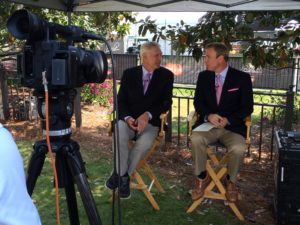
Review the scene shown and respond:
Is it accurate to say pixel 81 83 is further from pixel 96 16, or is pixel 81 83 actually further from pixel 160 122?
pixel 96 16

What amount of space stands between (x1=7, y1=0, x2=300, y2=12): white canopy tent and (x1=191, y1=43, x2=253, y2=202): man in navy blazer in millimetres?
691

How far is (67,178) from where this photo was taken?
2.18 metres

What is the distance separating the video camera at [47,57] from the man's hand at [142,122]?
6.55 feet

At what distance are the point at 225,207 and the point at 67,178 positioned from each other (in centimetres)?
217

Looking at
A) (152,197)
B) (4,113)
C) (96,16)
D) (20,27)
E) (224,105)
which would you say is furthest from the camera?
(4,113)

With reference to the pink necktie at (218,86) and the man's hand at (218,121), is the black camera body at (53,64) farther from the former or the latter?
the pink necktie at (218,86)

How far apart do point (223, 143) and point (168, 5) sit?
199 cm

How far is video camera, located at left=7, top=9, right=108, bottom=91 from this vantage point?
5.97ft

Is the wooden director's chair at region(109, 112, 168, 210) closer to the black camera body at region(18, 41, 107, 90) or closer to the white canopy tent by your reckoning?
the white canopy tent

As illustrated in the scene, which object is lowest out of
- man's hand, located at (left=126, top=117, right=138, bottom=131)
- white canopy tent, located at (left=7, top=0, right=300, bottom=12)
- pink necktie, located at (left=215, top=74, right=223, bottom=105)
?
man's hand, located at (left=126, top=117, right=138, bottom=131)

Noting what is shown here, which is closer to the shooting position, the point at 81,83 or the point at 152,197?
the point at 81,83

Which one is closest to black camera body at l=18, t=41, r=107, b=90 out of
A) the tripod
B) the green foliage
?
the tripod

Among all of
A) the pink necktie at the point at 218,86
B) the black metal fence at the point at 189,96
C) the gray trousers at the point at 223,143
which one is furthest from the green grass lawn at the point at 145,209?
the black metal fence at the point at 189,96

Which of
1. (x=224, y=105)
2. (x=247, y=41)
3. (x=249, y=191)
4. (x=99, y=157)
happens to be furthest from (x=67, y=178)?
(x=247, y=41)
